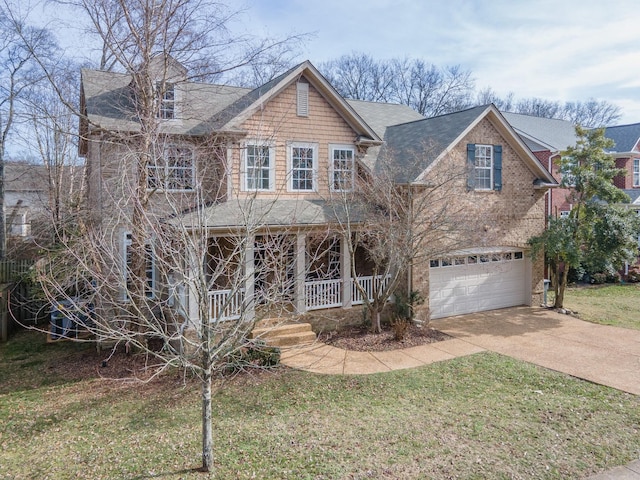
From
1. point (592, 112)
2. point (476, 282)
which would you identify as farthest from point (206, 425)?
point (592, 112)

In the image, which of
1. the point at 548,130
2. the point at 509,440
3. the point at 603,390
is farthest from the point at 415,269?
the point at 548,130

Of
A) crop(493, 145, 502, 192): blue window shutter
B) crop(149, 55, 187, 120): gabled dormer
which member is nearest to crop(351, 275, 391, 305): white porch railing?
crop(493, 145, 502, 192): blue window shutter

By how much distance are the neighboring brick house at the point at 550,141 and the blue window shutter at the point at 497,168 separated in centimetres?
714

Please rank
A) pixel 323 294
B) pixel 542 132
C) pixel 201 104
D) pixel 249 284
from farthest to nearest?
pixel 542 132, pixel 201 104, pixel 323 294, pixel 249 284

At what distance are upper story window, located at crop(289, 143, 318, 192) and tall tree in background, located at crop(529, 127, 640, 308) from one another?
8.54 m

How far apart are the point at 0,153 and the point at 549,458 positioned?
79.5 feet

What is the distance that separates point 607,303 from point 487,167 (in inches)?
321

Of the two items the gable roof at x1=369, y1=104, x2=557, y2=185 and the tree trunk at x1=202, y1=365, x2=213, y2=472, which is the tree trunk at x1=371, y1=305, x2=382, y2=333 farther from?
the tree trunk at x1=202, y1=365, x2=213, y2=472

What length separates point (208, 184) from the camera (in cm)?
1364

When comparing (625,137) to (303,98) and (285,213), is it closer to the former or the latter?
(303,98)

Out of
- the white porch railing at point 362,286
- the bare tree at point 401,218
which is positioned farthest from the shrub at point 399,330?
the white porch railing at point 362,286

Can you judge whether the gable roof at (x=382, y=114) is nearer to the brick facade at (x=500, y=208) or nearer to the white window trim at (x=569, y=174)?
the brick facade at (x=500, y=208)

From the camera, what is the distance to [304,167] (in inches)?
595

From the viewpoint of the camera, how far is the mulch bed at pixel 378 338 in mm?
12664
